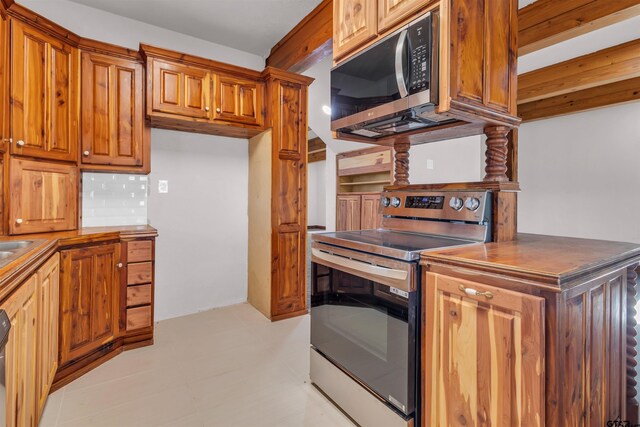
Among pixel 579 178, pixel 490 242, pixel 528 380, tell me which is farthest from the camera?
pixel 579 178

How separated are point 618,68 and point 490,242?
11.9ft

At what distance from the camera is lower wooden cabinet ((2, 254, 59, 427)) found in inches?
43.7

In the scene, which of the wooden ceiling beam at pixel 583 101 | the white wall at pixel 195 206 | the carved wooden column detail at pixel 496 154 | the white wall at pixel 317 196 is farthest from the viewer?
the white wall at pixel 317 196

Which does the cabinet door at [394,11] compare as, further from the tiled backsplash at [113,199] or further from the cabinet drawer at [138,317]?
the cabinet drawer at [138,317]

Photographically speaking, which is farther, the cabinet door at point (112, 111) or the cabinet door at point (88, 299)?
the cabinet door at point (112, 111)

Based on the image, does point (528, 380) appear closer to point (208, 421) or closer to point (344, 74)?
point (208, 421)

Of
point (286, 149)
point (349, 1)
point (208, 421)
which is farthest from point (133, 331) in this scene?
point (349, 1)

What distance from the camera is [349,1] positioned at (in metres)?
1.85

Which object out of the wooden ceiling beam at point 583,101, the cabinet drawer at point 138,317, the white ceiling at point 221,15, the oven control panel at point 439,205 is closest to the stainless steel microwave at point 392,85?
the oven control panel at point 439,205

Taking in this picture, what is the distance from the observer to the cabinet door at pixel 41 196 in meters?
1.95

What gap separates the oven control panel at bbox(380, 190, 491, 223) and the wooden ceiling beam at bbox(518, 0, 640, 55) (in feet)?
6.63

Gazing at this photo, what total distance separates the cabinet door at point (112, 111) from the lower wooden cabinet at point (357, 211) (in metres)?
3.93

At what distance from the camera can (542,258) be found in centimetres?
109

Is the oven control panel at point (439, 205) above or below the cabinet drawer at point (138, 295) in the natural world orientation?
above
